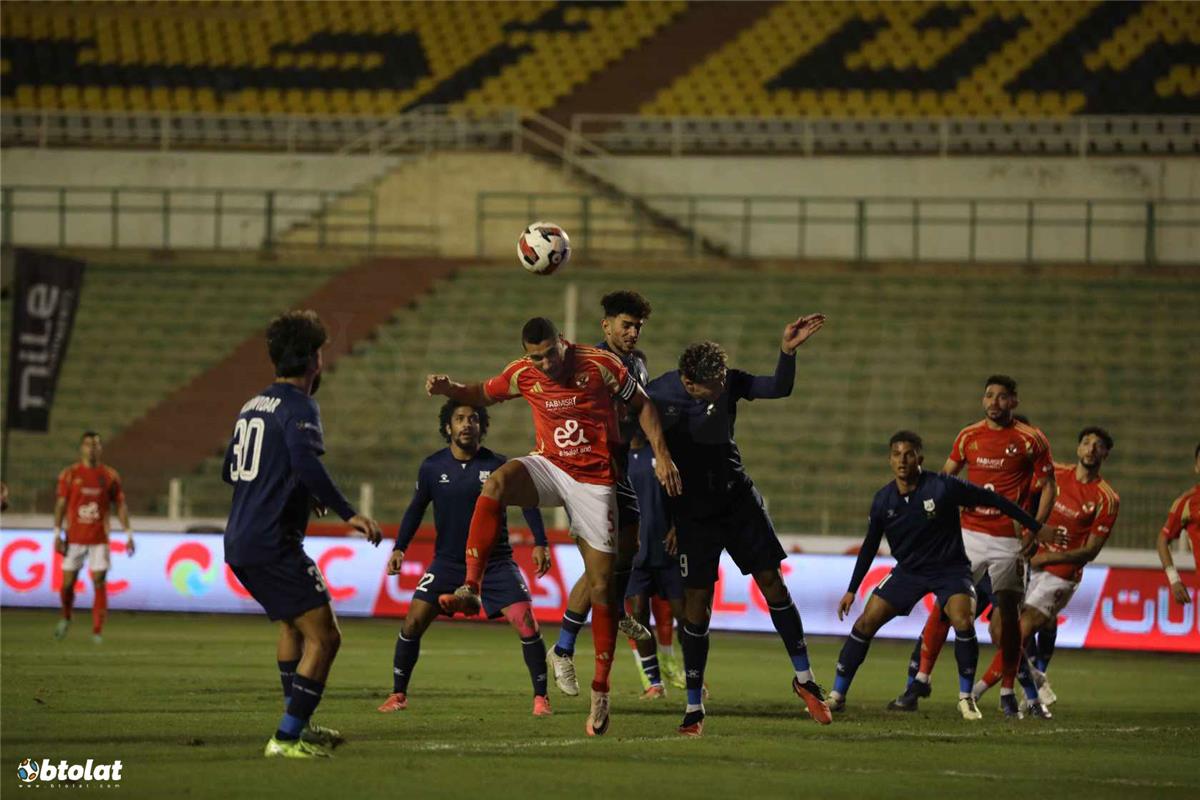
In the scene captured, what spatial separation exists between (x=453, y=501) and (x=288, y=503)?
3.67 meters

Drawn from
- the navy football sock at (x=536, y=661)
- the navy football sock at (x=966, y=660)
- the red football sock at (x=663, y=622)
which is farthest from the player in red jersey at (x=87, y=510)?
the navy football sock at (x=966, y=660)

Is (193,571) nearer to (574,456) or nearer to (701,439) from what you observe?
(701,439)

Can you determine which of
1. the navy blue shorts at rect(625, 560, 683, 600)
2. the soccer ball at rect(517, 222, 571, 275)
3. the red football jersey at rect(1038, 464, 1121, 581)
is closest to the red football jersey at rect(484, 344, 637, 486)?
the soccer ball at rect(517, 222, 571, 275)

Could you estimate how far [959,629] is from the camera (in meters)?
12.2

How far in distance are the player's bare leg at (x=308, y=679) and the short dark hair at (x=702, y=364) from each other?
3030 mm

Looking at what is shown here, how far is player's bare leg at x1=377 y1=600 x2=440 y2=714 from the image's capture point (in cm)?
1173

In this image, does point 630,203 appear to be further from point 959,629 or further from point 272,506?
point 272,506

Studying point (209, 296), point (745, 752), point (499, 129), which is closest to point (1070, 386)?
point (499, 129)

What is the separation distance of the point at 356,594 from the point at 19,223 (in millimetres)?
15191

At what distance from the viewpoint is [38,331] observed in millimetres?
20750

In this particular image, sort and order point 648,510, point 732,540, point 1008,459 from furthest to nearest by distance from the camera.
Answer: point 648,510
point 1008,459
point 732,540

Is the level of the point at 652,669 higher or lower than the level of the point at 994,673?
lower

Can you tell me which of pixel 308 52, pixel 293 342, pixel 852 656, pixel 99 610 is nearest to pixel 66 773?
pixel 293 342

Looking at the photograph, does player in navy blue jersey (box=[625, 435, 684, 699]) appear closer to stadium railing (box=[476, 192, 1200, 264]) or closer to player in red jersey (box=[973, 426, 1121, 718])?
player in red jersey (box=[973, 426, 1121, 718])
